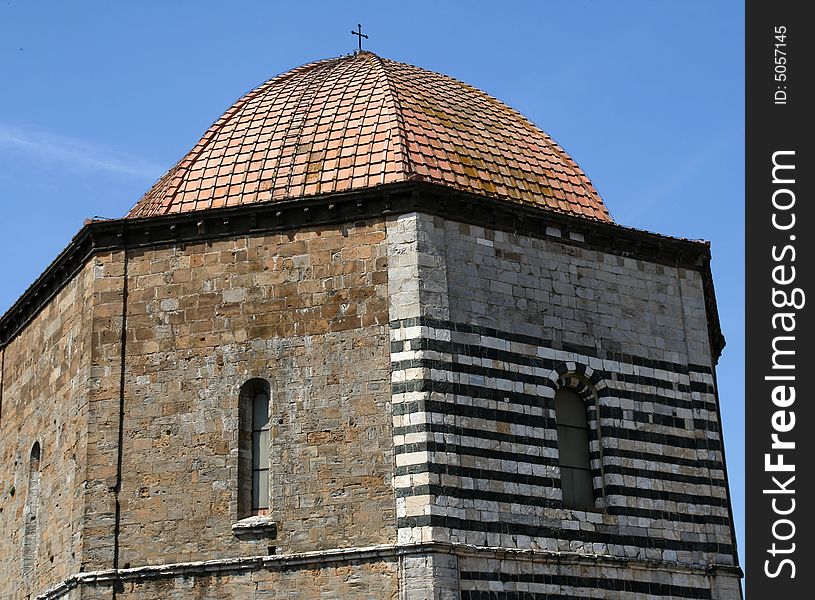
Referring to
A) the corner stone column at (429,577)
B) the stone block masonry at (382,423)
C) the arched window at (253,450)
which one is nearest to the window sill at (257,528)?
the stone block masonry at (382,423)

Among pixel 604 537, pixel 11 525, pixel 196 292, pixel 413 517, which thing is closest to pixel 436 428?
pixel 413 517

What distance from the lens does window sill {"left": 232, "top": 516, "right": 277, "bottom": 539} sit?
16531mm

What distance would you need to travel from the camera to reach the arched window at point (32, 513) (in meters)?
19.1

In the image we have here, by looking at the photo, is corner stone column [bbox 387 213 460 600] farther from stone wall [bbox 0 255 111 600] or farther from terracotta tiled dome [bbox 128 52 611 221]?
stone wall [bbox 0 255 111 600]

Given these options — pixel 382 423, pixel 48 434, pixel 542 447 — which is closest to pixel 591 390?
pixel 542 447

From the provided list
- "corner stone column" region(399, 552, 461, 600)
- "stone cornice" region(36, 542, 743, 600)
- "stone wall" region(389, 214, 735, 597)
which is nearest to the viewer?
"corner stone column" region(399, 552, 461, 600)

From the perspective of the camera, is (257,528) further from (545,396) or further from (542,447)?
(545,396)

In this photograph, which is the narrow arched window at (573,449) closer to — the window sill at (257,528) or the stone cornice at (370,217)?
the stone cornice at (370,217)

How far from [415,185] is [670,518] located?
18.8 ft

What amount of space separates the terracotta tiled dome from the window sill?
14.7ft

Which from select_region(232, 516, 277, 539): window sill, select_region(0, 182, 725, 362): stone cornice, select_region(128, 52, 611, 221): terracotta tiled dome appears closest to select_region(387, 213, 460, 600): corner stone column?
select_region(0, 182, 725, 362): stone cornice

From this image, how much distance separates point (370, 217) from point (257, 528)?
4.43 metres

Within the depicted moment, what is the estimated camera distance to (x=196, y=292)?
59.1 ft

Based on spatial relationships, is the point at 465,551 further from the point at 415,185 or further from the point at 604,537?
the point at 415,185
